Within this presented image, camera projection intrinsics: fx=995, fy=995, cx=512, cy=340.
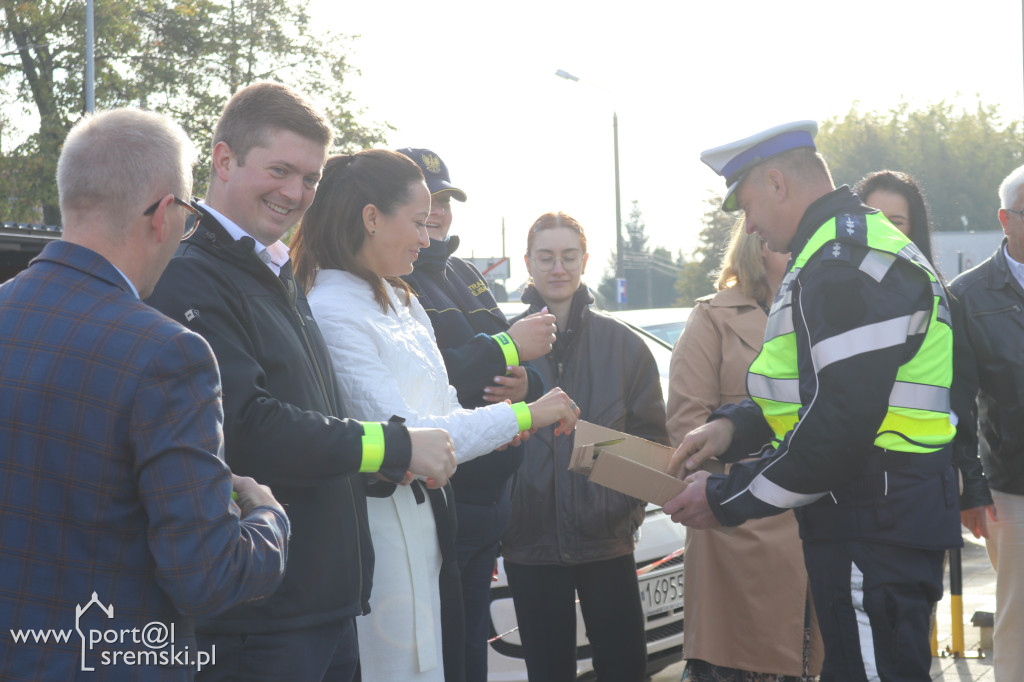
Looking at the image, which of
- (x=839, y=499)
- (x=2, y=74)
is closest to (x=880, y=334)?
(x=839, y=499)

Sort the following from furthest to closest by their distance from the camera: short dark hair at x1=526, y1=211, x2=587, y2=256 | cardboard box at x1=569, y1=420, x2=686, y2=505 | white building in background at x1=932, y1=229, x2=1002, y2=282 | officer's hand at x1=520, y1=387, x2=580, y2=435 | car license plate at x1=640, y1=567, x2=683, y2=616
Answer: white building in background at x1=932, y1=229, x2=1002, y2=282, short dark hair at x1=526, y1=211, x2=587, y2=256, car license plate at x1=640, y1=567, x2=683, y2=616, cardboard box at x1=569, y1=420, x2=686, y2=505, officer's hand at x1=520, y1=387, x2=580, y2=435

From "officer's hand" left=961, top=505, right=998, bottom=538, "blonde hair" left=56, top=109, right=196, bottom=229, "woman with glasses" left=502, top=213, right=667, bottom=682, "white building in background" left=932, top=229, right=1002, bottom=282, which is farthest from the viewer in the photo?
"white building in background" left=932, top=229, right=1002, bottom=282

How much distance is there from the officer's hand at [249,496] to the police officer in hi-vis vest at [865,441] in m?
1.52

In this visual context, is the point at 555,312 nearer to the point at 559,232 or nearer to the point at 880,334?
the point at 559,232

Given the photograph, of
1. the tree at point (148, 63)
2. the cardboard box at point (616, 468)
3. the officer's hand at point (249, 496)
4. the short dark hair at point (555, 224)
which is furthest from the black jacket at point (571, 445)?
the tree at point (148, 63)

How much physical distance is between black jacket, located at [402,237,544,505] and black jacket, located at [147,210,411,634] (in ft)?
2.91

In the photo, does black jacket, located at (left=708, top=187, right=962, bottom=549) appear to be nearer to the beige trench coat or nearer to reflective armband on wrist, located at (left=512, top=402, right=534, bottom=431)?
reflective armband on wrist, located at (left=512, top=402, right=534, bottom=431)

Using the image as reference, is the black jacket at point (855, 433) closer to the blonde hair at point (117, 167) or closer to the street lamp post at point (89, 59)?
the blonde hair at point (117, 167)

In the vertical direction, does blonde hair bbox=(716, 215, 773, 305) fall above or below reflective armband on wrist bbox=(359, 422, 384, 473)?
above

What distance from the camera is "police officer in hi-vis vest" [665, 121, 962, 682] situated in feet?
8.84

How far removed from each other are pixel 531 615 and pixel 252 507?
8.00 ft

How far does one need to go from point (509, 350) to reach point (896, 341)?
122 cm

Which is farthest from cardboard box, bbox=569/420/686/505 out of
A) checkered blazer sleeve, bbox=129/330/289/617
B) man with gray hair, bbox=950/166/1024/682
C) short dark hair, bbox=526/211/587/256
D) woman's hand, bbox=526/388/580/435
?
man with gray hair, bbox=950/166/1024/682

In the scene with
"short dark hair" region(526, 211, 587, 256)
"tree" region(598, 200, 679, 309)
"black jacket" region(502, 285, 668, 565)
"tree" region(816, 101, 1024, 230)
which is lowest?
"tree" region(598, 200, 679, 309)
